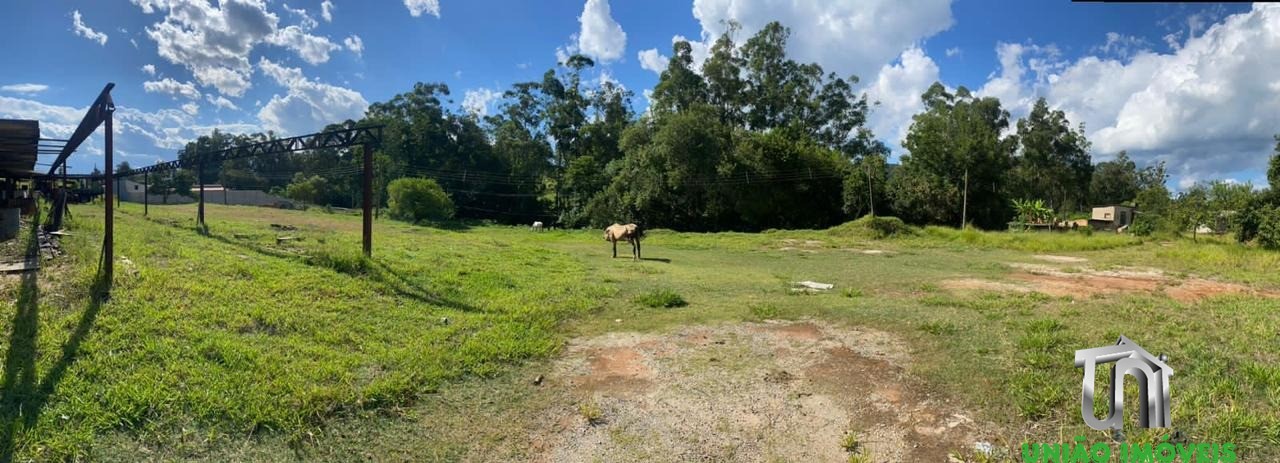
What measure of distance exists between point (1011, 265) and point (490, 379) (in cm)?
1472

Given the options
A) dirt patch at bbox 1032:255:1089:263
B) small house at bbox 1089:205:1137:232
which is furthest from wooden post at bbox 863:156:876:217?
small house at bbox 1089:205:1137:232

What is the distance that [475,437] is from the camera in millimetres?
3789

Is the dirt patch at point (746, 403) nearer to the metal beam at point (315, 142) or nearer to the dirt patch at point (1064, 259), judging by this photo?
the metal beam at point (315, 142)

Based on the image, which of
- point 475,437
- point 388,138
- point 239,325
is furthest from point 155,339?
point 388,138

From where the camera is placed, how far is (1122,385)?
3.61 meters

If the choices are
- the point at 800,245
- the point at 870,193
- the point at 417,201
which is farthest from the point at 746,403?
the point at 417,201

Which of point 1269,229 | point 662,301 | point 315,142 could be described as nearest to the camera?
point 662,301

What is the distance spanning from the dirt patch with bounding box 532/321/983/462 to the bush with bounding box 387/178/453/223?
34067mm

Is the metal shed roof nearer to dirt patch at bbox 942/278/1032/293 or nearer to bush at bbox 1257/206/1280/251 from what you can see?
dirt patch at bbox 942/278/1032/293

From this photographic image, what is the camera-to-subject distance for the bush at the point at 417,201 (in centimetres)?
3709

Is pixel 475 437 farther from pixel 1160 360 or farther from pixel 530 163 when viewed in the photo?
pixel 530 163

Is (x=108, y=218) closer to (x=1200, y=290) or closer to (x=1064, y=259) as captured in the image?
(x=1200, y=290)

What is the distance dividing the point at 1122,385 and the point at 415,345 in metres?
5.73

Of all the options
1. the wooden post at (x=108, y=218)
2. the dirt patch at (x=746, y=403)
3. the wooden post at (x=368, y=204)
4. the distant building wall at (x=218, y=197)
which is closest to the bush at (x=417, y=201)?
the distant building wall at (x=218, y=197)
